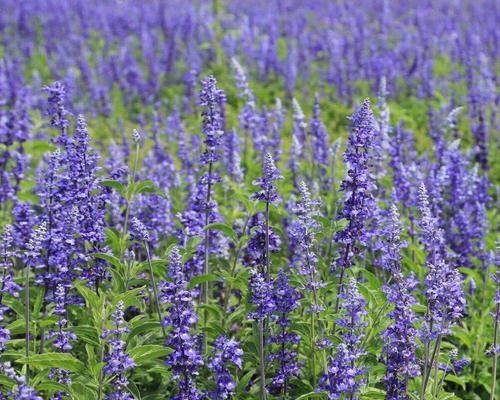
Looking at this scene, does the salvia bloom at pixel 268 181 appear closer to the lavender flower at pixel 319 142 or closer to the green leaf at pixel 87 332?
the green leaf at pixel 87 332

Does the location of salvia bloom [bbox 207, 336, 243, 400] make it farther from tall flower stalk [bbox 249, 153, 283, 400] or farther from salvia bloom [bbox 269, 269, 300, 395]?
salvia bloom [bbox 269, 269, 300, 395]

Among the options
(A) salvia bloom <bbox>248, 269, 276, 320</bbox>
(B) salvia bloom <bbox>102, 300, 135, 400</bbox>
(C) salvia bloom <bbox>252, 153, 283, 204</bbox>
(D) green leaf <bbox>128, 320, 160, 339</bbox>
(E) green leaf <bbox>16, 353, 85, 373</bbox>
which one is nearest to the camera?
(B) salvia bloom <bbox>102, 300, 135, 400</bbox>

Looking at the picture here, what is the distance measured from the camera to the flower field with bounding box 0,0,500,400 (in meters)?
4.77

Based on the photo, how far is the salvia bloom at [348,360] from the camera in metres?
4.47

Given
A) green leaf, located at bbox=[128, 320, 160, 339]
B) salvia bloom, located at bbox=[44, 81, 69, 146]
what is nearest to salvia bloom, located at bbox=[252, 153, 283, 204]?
green leaf, located at bbox=[128, 320, 160, 339]

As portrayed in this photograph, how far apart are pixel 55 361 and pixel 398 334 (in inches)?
82.9

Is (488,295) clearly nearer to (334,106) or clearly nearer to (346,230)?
(346,230)

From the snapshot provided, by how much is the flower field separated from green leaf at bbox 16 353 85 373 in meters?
0.01

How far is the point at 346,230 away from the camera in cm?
522

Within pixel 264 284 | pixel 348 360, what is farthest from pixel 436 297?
pixel 264 284

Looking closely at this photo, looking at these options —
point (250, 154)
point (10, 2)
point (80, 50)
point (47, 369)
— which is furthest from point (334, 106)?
point (10, 2)

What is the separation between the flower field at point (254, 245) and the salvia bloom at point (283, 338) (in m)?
0.02

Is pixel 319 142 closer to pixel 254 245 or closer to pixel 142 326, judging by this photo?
pixel 254 245

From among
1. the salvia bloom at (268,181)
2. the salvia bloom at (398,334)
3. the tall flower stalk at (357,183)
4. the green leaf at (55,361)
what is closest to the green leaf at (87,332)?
the green leaf at (55,361)
